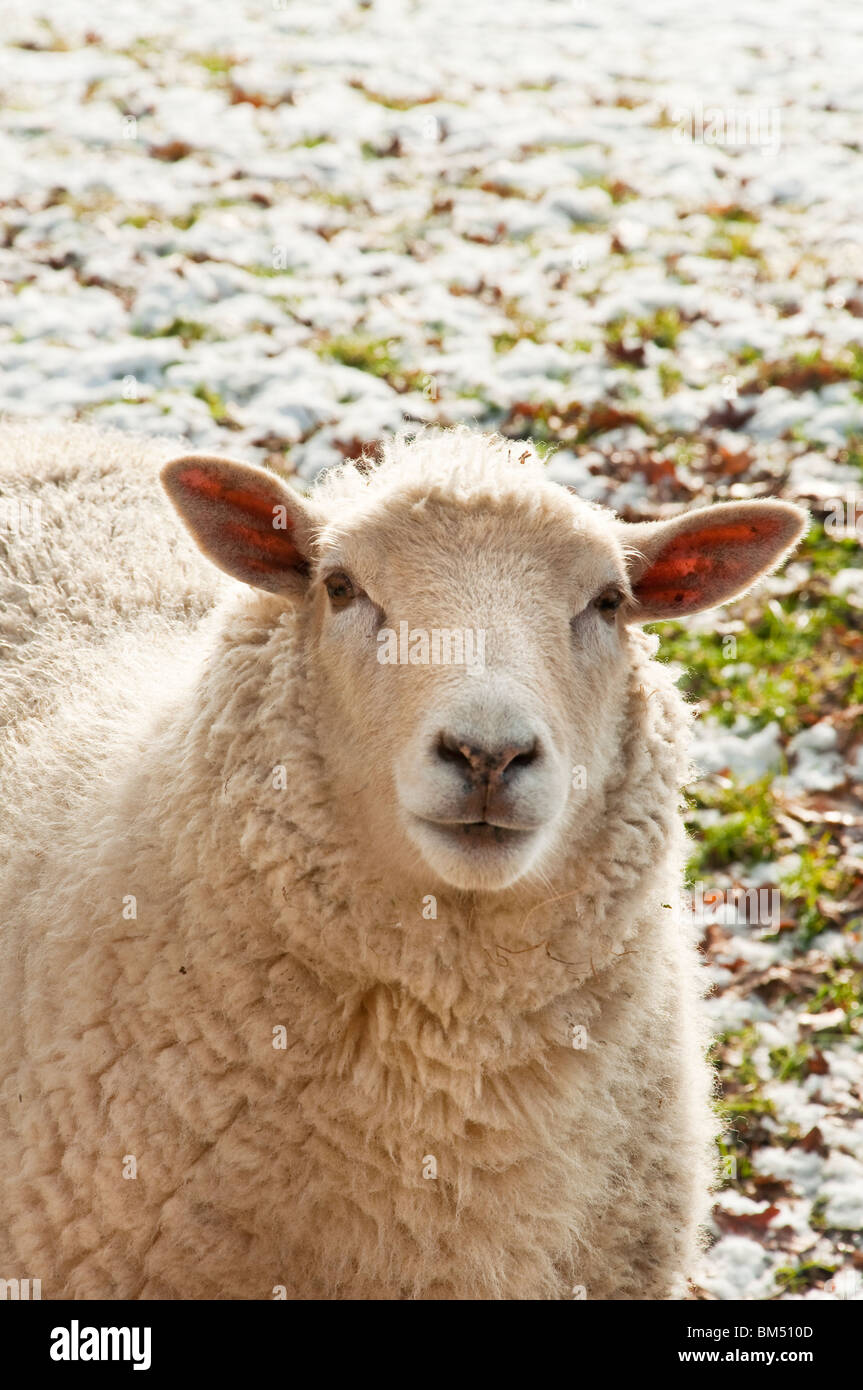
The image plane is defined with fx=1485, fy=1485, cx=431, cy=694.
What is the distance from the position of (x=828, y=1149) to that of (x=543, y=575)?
2.11 m

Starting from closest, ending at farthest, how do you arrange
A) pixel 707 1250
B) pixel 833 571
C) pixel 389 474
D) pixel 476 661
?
1. pixel 476 661
2. pixel 389 474
3. pixel 707 1250
4. pixel 833 571

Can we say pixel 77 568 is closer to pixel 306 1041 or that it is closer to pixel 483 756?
pixel 306 1041

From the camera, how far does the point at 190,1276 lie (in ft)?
9.70

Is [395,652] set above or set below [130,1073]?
above

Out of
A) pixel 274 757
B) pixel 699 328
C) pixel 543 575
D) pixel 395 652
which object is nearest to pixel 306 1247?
pixel 274 757

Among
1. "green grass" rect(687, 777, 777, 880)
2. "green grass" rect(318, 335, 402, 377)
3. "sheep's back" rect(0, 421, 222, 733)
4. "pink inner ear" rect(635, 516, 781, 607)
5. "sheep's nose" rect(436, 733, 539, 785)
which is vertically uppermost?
"green grass" rect(318, 335, 402, 377)

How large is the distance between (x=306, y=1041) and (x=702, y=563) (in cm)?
141

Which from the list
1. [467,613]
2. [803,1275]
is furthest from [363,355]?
[803,1275]

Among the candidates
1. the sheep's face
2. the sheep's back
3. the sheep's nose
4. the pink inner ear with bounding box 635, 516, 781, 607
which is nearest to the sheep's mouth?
the sheep's face

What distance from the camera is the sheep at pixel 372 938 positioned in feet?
9.73

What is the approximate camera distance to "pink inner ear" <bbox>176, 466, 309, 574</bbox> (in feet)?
10.5

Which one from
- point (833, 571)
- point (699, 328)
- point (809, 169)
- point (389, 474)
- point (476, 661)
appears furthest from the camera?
point (809, 169)

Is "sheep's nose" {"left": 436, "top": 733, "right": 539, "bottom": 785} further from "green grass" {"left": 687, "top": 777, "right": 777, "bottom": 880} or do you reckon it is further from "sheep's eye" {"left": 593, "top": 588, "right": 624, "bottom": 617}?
"green grass" {"left": 687, "top": 777, "right": 777, "bottom": 880}

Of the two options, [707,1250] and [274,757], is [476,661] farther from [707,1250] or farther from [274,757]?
[707,1250]
